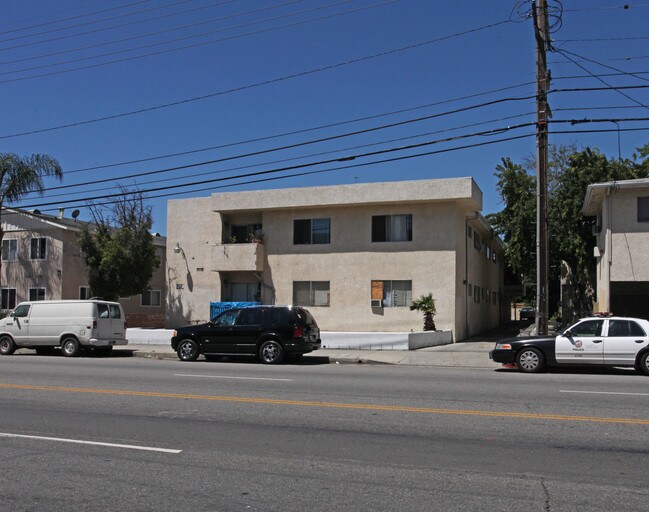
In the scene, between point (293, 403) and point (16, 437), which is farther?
point (293, 403)

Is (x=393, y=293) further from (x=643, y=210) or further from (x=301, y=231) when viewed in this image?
(x=643, y=210)

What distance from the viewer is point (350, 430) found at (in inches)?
335

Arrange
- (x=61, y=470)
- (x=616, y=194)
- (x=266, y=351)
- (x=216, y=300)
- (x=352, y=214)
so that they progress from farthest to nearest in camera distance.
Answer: (x=216, y=300) < (x=352, y=214) < (x=616, y=194) < (x=266, y=351) < (x=61, y=470)

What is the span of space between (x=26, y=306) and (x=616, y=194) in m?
20.8

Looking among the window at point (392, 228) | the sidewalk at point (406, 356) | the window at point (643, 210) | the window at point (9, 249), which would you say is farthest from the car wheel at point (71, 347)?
the window at point (9, 249)

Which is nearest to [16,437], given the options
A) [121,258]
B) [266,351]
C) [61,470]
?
[61,470]

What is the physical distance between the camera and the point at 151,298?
142 ft

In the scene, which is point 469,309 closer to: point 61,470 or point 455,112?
point 455,112

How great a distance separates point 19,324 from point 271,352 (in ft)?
32.1

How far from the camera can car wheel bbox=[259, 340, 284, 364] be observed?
18812 millimetres

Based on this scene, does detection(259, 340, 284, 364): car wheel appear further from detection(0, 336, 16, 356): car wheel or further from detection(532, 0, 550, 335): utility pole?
detection(0, 336, 16, 356): car wheel

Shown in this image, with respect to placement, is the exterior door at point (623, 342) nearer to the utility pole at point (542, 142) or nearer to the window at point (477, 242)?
the utility pole at point (542, 142)

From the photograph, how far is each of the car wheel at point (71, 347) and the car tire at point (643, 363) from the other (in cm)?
1700

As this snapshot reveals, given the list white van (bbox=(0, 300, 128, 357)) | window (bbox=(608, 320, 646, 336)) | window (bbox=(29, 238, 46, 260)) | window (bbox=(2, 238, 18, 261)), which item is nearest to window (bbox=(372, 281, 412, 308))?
white van (bbox=(0, 300, 128, 357))
